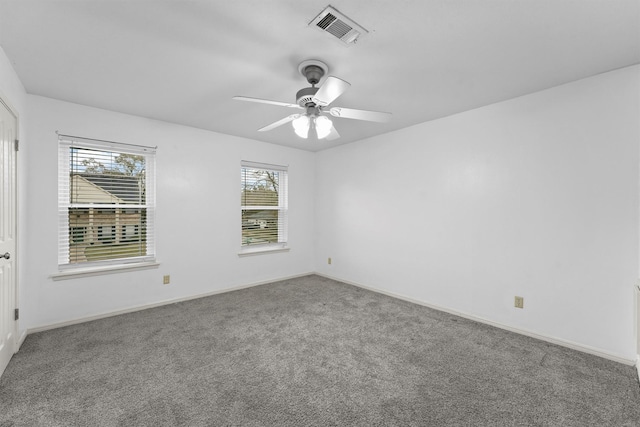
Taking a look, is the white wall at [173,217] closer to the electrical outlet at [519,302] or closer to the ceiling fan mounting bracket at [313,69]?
the ceiling fan mounting bracket at [313,69]

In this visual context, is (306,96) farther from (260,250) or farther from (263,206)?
(260,250)

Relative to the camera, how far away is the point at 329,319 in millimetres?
3240

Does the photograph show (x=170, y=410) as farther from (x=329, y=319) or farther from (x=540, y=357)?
(x=540, y=357)

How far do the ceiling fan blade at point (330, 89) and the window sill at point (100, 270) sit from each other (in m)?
2.99

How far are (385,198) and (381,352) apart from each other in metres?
2.28

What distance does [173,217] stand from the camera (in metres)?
3.82

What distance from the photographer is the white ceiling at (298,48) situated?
168 centimetres

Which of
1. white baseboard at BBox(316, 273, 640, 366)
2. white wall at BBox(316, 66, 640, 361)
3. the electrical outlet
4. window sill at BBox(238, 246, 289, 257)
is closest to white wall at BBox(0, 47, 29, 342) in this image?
window sill at BBox(238, 246, 289, 257)

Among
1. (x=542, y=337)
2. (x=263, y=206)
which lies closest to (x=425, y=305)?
(x=542, y=337)

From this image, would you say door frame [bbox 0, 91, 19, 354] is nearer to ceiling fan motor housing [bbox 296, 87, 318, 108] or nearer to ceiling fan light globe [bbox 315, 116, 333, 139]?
ceiling fan motor housing [bbox 296, 87, 318, 108]

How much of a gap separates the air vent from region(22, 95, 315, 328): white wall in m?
2.80

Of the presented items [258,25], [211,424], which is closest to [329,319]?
[211,424]

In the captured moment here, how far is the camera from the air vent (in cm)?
167

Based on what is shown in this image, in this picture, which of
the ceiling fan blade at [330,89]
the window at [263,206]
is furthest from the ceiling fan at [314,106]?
the window at [263,206]
